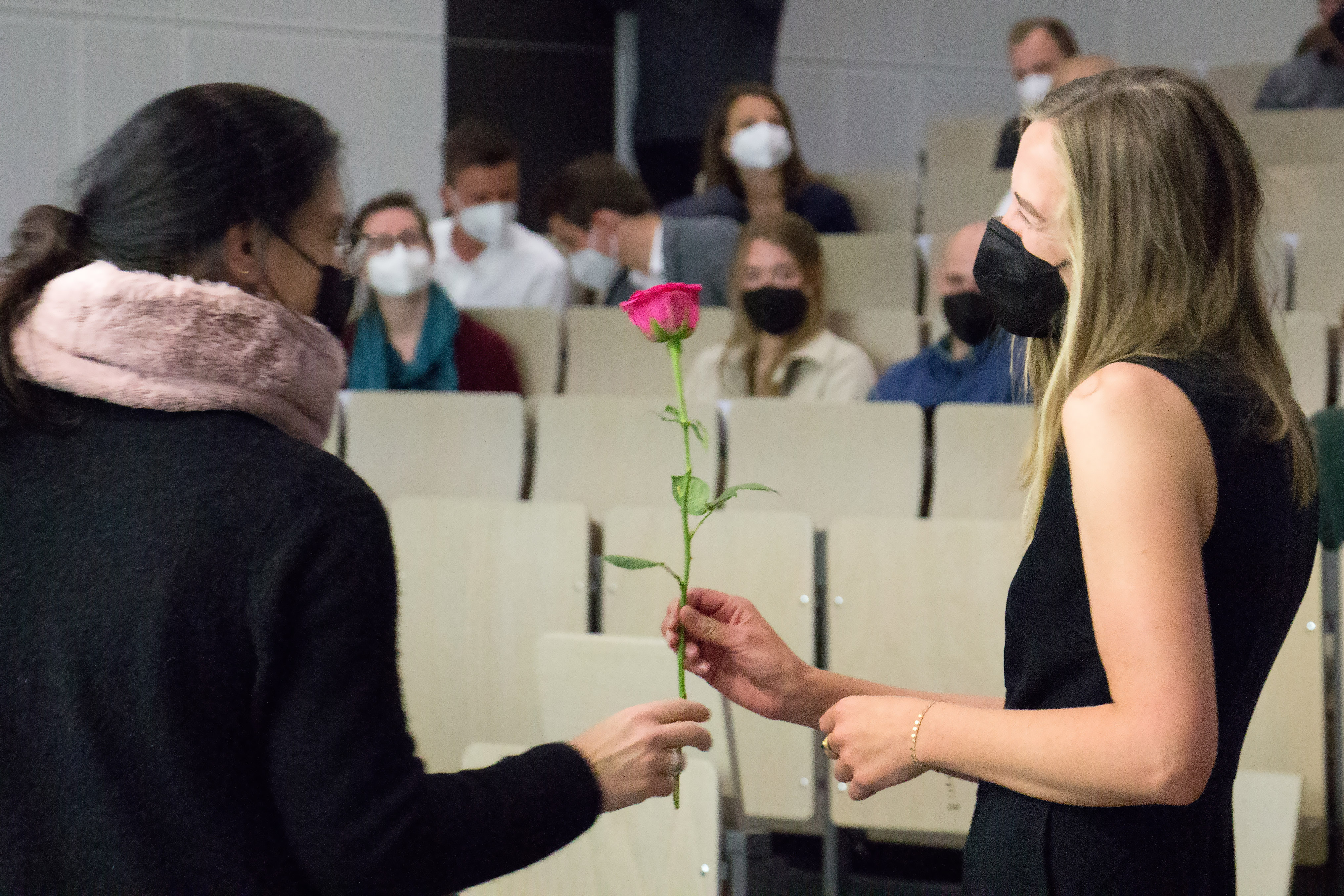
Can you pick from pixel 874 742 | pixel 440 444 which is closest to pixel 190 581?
pixel 874 742

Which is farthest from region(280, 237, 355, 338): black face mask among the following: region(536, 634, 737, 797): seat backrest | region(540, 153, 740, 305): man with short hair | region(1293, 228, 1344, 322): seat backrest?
region(1293, 228, 1344, 322): seat backrest

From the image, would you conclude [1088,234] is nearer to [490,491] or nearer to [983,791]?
[983,791]

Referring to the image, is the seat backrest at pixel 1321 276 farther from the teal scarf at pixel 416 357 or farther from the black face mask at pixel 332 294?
the black face mask at pixel 332 294

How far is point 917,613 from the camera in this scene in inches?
78.5

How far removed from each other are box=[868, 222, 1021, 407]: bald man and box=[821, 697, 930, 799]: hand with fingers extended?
5.94ft

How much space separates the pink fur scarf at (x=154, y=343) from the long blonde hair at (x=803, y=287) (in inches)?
86.0

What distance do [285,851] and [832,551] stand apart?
1383mm

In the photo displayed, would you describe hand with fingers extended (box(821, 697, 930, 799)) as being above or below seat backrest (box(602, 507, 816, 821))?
above

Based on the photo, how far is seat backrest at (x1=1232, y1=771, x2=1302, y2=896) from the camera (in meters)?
1.52

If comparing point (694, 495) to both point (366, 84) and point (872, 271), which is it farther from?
point (366, 84)

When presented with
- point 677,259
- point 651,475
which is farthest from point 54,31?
point 651,475

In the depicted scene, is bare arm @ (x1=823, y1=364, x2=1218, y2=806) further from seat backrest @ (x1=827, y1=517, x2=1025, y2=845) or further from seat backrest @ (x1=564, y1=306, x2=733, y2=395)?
seat backrest @ (x1=564, y1=306, x2=733, y2=395)

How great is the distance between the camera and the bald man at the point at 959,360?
2.67m

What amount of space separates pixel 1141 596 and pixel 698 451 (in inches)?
72.9
